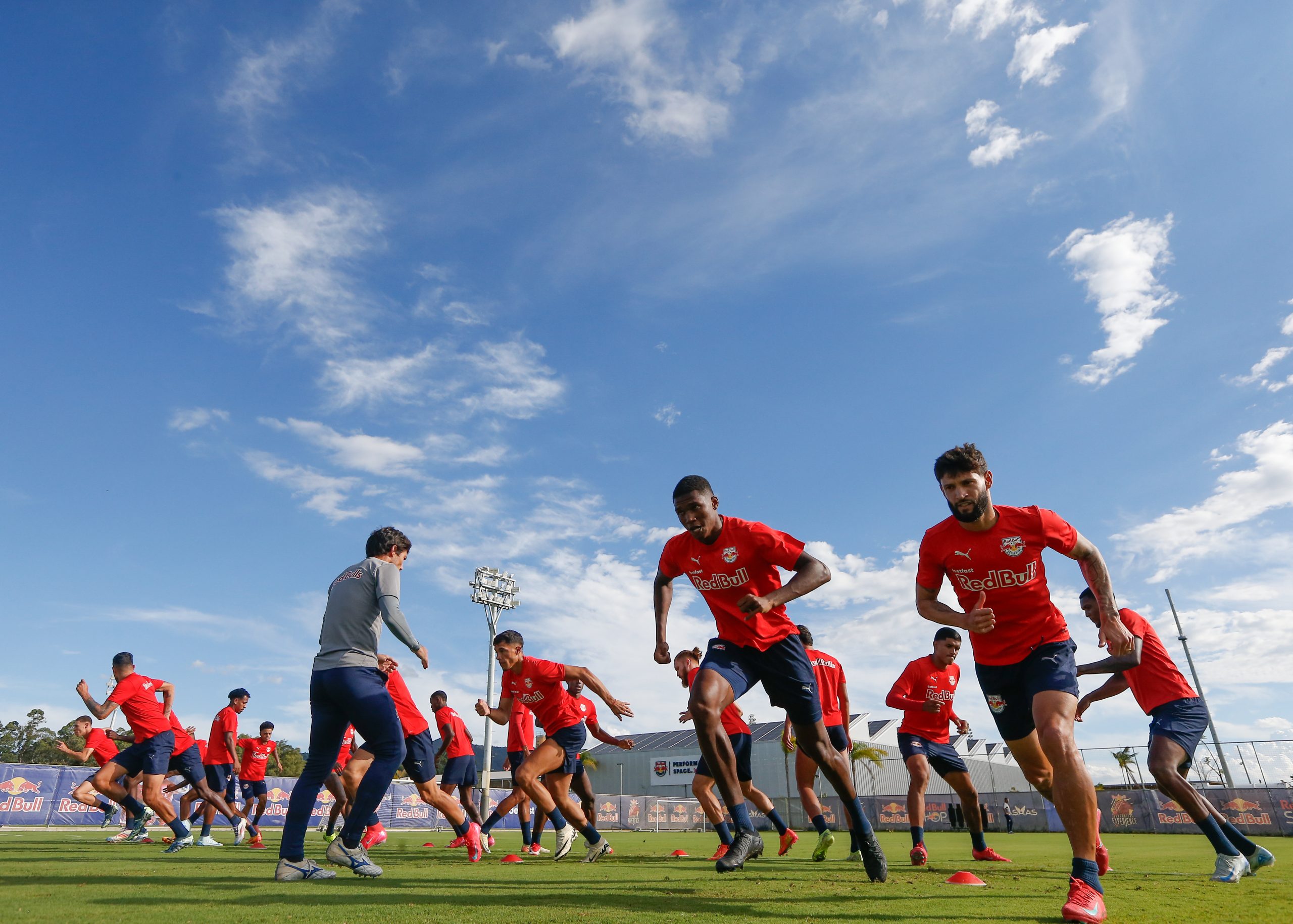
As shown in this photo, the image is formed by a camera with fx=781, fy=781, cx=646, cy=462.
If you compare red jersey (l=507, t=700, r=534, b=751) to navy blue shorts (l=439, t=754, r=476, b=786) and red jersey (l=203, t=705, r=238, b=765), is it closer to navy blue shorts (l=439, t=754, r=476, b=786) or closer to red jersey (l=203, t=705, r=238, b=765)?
navy blue shorts (l=439, t=754, r=476, b=786)

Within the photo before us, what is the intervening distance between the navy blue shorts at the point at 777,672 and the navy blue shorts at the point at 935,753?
11.0ft

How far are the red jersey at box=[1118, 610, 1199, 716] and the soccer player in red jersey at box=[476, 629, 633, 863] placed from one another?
464 cm

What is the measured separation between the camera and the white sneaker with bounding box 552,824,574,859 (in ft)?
28.0

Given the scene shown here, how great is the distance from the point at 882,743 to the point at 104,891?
6294 centimetres

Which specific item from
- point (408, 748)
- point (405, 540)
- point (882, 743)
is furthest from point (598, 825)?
point (882, 743)

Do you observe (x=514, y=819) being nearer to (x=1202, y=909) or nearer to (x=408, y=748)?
(x=408, y=748)

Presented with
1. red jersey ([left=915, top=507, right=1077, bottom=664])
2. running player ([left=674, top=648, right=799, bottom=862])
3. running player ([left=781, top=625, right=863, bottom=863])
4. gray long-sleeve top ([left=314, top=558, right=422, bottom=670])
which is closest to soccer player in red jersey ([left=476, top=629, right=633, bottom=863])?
running player ([left=674, top=648, right=799, bottom=862])

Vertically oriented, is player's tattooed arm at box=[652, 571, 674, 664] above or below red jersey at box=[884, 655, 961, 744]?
above

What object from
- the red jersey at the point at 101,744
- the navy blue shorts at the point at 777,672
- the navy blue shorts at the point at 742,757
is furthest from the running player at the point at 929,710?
the red jersey at the point at 101,744

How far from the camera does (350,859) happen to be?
18.0ft

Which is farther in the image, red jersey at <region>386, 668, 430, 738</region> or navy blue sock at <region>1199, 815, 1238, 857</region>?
red jersey at <region>386, 668, 430, 738</region>

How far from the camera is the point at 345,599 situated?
546 cm

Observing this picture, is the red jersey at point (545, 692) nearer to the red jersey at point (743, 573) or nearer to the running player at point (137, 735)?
the red jersey at point (743, 573)

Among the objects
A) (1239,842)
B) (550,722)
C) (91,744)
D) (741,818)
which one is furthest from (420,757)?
(1239,842)
